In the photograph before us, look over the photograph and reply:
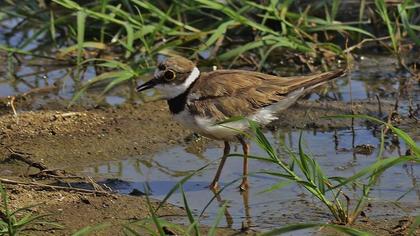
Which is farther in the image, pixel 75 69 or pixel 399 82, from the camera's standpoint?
pixel 75 69

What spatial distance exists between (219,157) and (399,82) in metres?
2.20

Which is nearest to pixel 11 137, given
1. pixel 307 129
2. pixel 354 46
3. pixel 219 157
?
pixel 219 157

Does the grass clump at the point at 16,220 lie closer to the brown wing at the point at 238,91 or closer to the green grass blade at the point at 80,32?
the brown wing at the point at 238,91

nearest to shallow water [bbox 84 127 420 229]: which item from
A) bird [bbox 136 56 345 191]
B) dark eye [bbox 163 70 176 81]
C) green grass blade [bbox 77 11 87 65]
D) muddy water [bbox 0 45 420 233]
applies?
muddy water [bbox 0 45 420 233]

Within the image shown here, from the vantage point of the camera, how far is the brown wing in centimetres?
703

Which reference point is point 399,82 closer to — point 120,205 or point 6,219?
point 120,205

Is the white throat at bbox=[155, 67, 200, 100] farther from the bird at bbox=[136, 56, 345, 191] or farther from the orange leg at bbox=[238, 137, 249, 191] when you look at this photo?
the orange leg at bbox=[238, 137, 249, 191]

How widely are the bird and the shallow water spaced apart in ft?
0.54

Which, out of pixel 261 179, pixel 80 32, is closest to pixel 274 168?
pixel 261 179

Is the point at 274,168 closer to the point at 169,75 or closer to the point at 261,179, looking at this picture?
the point at 261,179

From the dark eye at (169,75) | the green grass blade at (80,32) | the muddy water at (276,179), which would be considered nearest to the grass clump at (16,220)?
the muddy water at (276,179)

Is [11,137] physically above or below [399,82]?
below

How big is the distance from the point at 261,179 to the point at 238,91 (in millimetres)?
610

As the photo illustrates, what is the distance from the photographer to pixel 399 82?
9055 millimetres
